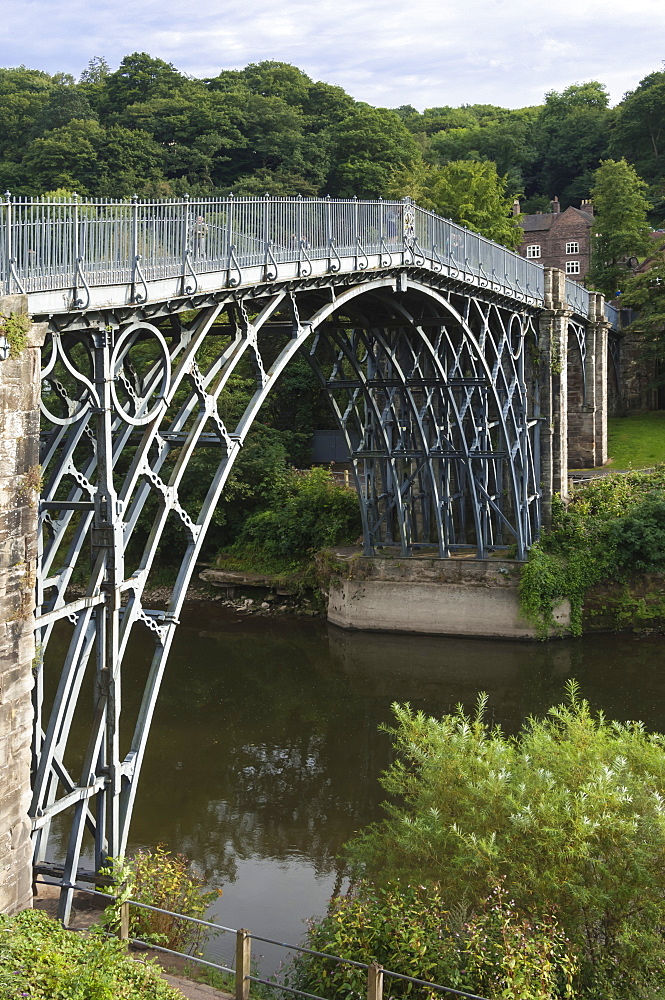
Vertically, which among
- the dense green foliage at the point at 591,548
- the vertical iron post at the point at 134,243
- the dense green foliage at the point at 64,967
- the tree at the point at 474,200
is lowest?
the dense green foliage at the point at 64,967

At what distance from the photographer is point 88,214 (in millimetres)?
12641

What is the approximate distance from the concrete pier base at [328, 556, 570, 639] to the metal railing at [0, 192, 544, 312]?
36.4 feet

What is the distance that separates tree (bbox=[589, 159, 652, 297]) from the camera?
59.2 metres

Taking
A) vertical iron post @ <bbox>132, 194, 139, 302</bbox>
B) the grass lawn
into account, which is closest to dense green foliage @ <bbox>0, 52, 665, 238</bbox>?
the grass lawn

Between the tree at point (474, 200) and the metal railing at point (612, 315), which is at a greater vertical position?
the tree at point (474, 200)

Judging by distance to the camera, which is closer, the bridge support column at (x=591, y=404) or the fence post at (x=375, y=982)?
the fence post at (x=375, y=982)

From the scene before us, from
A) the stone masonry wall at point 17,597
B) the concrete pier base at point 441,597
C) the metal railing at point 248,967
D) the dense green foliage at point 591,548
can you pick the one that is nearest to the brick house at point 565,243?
the dense green foliage at point 591,548

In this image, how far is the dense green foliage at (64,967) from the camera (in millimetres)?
8031

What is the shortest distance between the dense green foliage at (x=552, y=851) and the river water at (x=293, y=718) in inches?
135

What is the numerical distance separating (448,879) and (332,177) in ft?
213

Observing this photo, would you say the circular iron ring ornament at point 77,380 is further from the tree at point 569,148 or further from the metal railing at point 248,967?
the tree at point 569,148

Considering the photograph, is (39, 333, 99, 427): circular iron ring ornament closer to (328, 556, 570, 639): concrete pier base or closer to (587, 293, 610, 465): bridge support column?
(328, 556, 570, 639): concrete pier base

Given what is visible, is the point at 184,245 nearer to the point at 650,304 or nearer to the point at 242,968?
the point at 242,968

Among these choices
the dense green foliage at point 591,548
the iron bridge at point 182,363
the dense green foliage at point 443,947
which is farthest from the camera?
the dense green foliage at point 591,548
